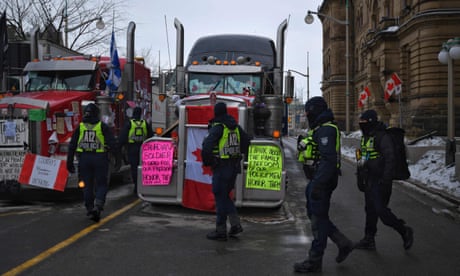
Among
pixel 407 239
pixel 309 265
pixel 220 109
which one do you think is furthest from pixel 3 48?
pixel 407 239

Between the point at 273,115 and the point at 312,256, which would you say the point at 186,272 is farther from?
the point at 273,115

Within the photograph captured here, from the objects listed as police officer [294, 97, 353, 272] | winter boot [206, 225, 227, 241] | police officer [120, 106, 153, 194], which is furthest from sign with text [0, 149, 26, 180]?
police officer [294, 97, 353, 272]

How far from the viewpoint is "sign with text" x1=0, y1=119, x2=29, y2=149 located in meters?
10.1

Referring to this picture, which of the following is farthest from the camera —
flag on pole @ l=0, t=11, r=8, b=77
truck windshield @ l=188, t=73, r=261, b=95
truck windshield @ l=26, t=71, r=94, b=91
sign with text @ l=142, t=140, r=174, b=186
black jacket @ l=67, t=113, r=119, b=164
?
flag on pole @ l=0, t=11, r=8, b=77

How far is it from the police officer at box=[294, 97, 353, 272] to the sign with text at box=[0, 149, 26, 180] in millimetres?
6485

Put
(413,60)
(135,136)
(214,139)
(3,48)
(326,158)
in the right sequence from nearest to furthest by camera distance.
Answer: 1. (326,158)
2. (214,139)
3. (135,136)
4. (3,48)
5. (413,60)

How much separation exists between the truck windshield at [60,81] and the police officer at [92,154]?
3.73m

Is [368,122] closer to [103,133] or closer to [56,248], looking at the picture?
[103,133]

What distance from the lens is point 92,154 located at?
27.0ft

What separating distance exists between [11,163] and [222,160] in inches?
201

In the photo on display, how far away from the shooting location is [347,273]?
5637mm

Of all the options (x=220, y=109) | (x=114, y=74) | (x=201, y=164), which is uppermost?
(x=114, y=74)

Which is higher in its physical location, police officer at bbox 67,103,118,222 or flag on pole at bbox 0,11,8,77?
flag on pole at bbox 0,11,8,77

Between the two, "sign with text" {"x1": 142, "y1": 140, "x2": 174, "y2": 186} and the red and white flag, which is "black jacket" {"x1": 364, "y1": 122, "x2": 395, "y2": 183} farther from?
"sign with text" {"x1": 142, "y1": 140, "x2": 174, "y2": 186}
